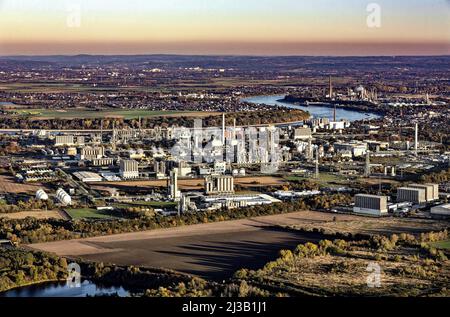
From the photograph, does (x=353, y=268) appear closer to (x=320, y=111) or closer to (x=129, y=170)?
(x=129, y=170)

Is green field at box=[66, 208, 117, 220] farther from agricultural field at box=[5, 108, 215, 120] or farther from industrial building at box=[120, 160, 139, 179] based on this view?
agricultural field at box=[5, 108, 215, 120]

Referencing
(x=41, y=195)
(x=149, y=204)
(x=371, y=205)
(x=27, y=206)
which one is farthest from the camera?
(x=41, y=195)

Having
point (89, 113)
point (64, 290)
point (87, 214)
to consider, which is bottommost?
point (89, 113)

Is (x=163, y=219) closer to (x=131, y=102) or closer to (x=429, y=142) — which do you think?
(x=429, y=142)

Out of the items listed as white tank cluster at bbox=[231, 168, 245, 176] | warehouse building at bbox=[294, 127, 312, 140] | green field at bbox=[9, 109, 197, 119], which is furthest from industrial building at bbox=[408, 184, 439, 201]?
green field at bbox=[9, 109, 197, 119]

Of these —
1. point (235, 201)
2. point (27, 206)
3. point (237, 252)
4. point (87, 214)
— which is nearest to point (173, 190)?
point (235, 201)

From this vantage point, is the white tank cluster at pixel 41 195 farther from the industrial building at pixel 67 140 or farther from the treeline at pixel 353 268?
the industrial building at pixel 67 140

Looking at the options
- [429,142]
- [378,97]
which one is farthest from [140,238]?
[378,97]
